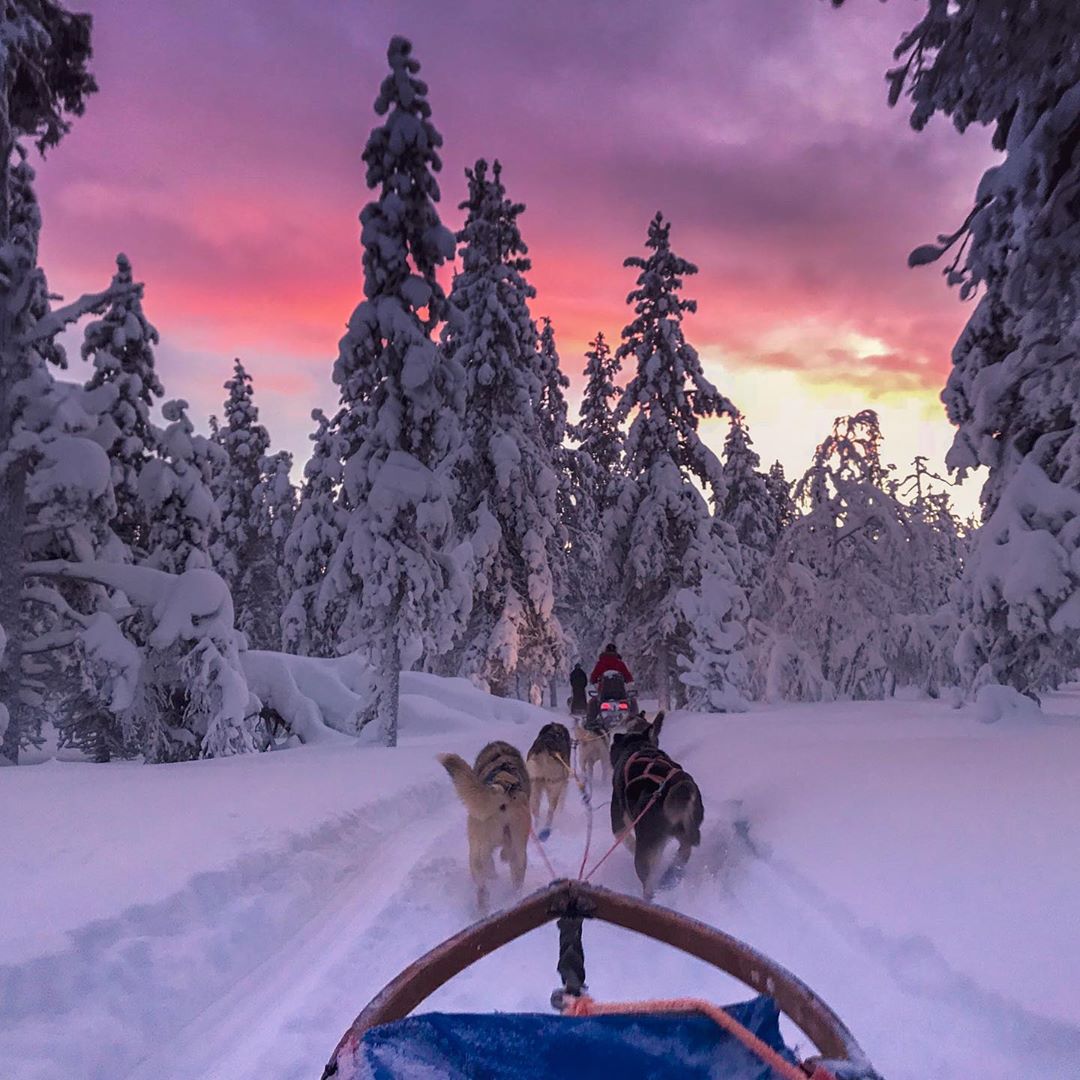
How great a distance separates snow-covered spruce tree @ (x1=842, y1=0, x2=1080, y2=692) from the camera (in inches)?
217

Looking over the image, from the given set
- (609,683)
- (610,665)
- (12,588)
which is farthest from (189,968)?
(610,665)

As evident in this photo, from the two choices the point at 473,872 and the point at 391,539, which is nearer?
the point at 473,872

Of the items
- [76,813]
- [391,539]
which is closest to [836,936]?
[76,813]

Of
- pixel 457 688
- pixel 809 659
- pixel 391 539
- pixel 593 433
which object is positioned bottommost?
pixel 457 688

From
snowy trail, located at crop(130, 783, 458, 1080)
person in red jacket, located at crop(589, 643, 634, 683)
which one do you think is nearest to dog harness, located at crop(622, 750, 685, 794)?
snowy trail, located at crop(130, 783, 458, 1080)

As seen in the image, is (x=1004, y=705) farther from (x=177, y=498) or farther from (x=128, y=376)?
(x=128, y=376)

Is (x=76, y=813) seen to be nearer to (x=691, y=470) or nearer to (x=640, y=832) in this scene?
(x=640, y=832)

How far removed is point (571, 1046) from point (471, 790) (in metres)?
3.61

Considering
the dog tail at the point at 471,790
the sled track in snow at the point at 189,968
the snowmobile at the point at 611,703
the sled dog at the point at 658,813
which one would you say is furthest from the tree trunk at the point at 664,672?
the dog tail at the point at 471,790

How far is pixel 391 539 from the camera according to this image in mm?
14508

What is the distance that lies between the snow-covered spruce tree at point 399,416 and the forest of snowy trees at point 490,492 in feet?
0.20

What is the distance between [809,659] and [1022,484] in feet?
39.3

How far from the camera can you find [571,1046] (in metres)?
1.76

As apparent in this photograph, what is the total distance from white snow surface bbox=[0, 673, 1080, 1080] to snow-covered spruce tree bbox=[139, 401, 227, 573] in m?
6.24
